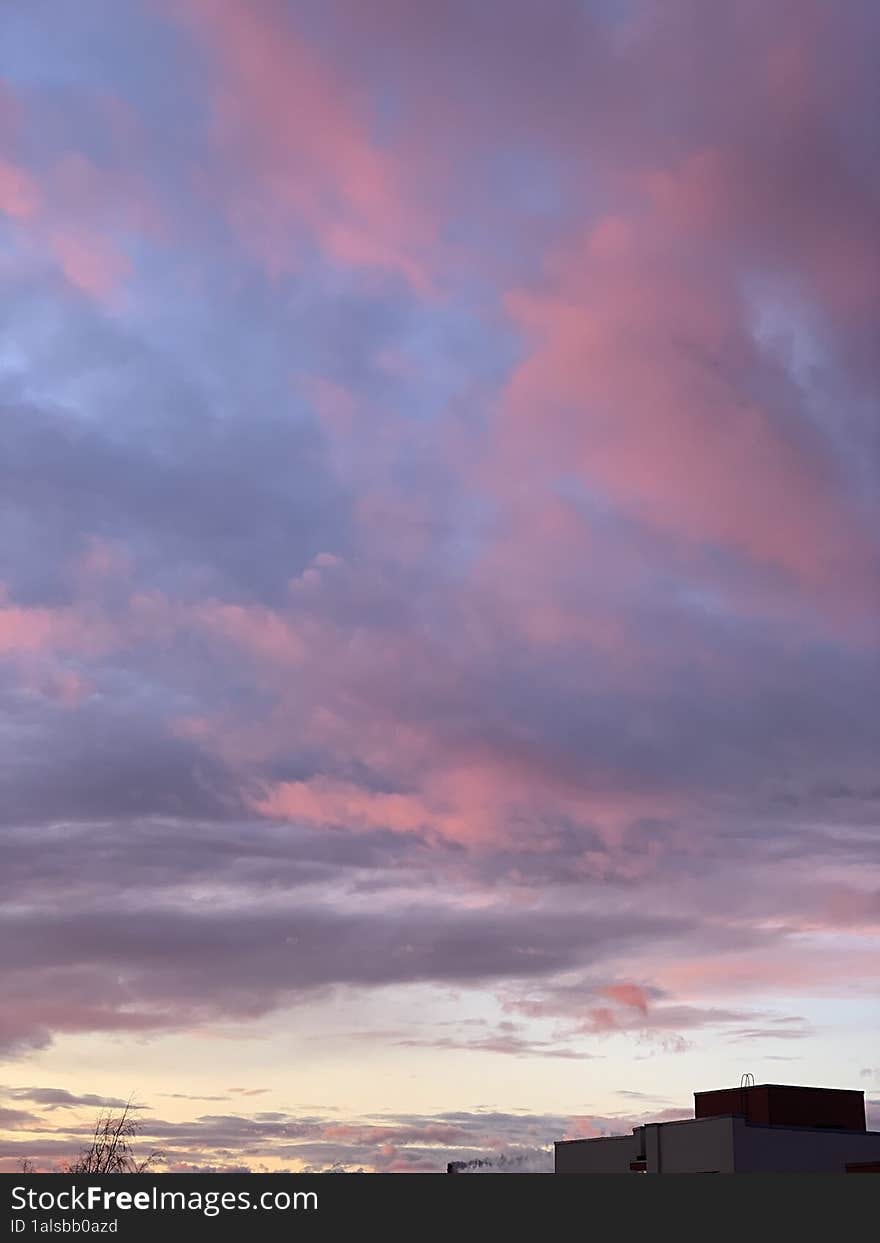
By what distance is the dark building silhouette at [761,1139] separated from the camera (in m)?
94.6

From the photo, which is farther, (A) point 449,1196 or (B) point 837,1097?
(B) point 837,1097

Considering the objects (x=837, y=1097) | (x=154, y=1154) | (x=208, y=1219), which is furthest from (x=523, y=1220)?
(x=837, y=1097)

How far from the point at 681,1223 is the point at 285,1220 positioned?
38.2ft

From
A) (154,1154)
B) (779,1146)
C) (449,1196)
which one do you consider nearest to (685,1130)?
(779,1146)

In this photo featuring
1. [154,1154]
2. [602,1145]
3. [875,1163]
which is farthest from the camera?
[602,1145]

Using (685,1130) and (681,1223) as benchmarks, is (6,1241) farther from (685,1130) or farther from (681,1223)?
(685,1130)

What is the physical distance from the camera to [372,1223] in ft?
125

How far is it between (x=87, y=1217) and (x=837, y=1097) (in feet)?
248

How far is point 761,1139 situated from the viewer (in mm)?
95188

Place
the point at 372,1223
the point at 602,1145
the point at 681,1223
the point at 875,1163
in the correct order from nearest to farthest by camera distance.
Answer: the point at 372,1223 → the point at 681,1223 → the point at 875,1163 → the point at 602,1145

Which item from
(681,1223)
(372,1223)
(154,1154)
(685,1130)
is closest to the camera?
(372,1223)

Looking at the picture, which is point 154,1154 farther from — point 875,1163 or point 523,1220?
point 875,1163

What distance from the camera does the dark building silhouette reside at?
9462 cm

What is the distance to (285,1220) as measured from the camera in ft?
127
